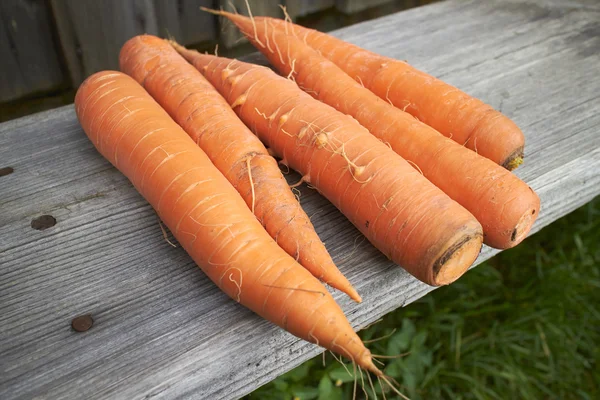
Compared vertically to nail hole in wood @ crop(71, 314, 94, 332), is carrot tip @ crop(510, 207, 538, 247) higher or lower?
higher

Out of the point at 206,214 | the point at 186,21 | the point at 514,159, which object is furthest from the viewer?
the point at 186,21

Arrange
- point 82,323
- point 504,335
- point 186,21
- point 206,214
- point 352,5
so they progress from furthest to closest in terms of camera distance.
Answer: point 352,5 < point 186,21 < point 504,335 < point 206,214 < point 82,323

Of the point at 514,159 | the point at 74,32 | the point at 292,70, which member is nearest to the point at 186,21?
the point at 74,32

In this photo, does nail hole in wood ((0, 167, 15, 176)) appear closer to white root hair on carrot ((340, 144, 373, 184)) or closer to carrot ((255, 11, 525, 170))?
white root hair on carrot ((340, 144, 373, 184))

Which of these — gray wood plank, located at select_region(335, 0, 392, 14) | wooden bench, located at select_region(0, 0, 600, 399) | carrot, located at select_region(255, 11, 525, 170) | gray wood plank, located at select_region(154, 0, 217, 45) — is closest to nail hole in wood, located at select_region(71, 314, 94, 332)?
wooden bench, located at select_region(0, 0, 600, 399)

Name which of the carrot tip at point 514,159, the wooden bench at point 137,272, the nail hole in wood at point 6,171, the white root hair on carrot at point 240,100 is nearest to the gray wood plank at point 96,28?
the wooden bench at point 137,272

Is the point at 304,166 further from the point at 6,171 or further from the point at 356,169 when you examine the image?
the point at 6,171

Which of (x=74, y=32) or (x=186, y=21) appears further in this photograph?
(x=186, y=21)
